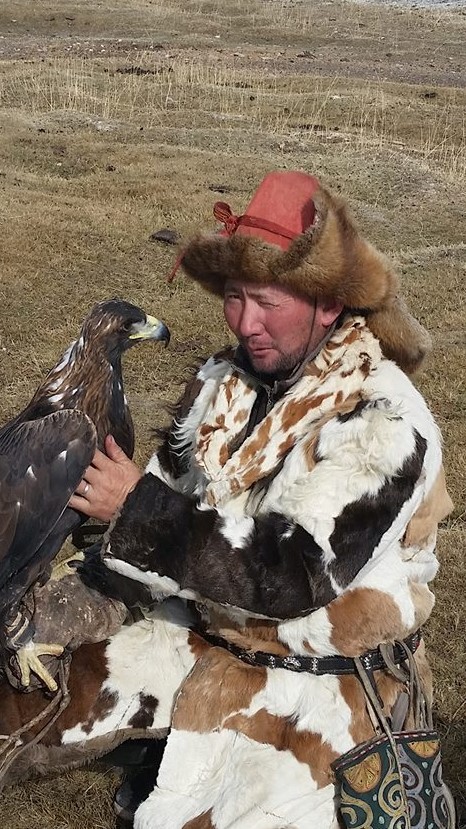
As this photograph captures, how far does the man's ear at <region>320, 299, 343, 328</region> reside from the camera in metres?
2.77

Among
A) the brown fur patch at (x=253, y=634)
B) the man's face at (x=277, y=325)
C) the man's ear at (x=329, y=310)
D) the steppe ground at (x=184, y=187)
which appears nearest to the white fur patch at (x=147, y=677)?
the brown fur patch at (x=253, y=634)

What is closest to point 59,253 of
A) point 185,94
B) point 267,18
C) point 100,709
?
point 100,709

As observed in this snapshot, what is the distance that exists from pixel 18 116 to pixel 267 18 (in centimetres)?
2816

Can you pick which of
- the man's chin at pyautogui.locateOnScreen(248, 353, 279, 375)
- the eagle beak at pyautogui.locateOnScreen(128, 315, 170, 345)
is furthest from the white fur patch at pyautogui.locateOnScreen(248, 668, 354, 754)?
the eagle beak at pyautogui.locateOnScreen(128, 315, 170, 345)

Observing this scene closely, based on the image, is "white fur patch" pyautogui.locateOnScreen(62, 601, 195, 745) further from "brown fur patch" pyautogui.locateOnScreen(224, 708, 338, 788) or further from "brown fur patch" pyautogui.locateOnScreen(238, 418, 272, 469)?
"brown fur patch" pyautogui.locateOnScreen(238, 418, 272, 469)

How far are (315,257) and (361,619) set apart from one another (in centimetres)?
105

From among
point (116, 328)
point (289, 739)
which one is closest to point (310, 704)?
point (289, 739)

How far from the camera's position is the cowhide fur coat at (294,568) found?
243cm

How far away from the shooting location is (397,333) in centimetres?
275

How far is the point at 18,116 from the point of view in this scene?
56.0 ft

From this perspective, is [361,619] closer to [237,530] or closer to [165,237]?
[237,530]

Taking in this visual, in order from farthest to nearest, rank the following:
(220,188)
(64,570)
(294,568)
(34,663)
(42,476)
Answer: (220,188), (64,570), (42,476), (34,663), (294,568)

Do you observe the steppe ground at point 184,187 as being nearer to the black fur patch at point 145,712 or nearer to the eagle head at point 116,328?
the black fur patch at point 145,712

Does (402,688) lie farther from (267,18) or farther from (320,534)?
(267,18)
